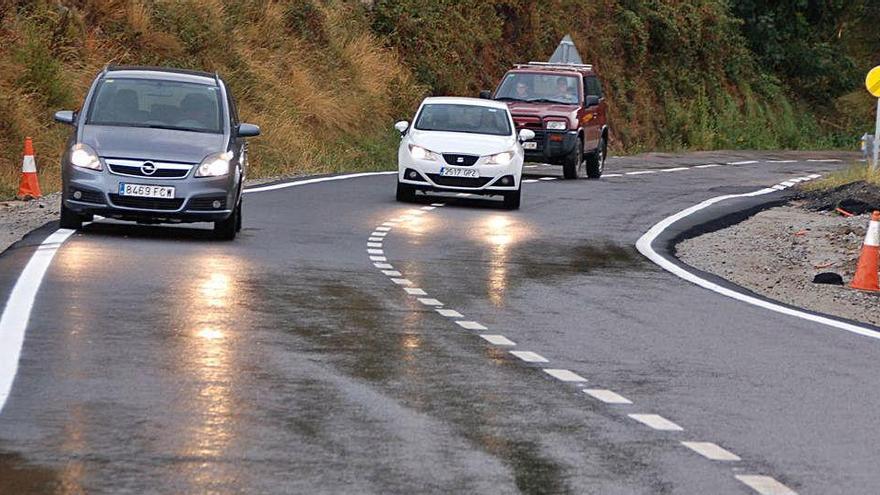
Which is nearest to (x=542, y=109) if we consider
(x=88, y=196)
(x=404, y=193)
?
(x=404, y=193)

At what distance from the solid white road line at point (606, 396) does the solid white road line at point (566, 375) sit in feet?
1.12

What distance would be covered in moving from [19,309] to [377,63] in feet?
107

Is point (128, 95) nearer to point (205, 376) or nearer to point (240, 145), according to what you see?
point (240, 145)

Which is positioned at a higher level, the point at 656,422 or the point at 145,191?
the point at 145,191

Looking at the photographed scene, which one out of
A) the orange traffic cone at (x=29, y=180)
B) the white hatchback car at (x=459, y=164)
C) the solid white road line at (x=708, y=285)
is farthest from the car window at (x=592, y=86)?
the orange traffic cone at (x=29, y=180)

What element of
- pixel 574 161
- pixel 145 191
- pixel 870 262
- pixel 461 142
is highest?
pixel 145 191

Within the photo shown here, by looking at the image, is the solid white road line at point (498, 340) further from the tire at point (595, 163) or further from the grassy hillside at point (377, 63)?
the tire at point (595, 163)

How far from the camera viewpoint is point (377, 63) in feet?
149

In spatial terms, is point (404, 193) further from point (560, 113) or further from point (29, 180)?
point (560, 113)

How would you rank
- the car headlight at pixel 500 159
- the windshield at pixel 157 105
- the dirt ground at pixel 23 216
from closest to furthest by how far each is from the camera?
the dirt ground at pixel 23 216 → the windshield at pixel 157 105 → the car headlight at pixel 500 159

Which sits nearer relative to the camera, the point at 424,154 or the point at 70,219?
the point at 70,219

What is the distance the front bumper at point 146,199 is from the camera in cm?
1916

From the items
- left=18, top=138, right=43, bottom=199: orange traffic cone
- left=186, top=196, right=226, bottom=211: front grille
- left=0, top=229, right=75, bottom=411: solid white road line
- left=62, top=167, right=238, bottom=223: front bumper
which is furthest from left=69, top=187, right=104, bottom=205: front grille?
left=18, top=138, right=43, bottom=199: orange traffic cone

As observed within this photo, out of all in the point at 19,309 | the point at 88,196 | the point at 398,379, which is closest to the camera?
the point at 398,379
